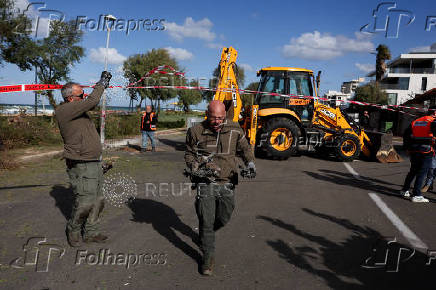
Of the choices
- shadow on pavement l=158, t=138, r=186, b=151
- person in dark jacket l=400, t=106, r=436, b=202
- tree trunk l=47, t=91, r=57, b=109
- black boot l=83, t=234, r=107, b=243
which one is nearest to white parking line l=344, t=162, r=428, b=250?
person in dark jacket l=400, t=106, r=436, b=202

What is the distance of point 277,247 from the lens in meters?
3.83

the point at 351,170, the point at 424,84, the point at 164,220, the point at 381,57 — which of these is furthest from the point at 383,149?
the point at 424,84

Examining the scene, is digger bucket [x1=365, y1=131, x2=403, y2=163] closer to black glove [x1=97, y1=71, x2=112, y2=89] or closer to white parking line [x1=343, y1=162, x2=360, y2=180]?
white parking line [x1=343, y1=162, x2=360, y2=180]

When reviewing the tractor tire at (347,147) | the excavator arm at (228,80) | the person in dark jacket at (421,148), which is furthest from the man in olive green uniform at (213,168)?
the tractor tire at (347,147)

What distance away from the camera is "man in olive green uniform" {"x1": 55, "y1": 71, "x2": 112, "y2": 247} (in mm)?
3603

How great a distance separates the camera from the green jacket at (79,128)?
3.57 metres

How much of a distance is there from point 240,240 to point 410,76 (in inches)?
2116

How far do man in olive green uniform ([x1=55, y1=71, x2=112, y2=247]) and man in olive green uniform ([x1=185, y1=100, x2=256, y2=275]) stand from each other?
48.3 inches

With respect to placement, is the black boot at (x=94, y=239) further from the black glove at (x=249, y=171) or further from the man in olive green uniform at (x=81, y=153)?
the black glove at (x=249, y=171)

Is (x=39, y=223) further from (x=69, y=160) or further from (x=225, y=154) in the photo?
(x=225, y=154)

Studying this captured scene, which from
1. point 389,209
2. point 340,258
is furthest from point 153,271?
point 389,209

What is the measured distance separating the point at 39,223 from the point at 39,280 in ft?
5.47

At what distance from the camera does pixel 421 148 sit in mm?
6023

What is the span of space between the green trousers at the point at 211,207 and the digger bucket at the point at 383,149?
30.0 ft
